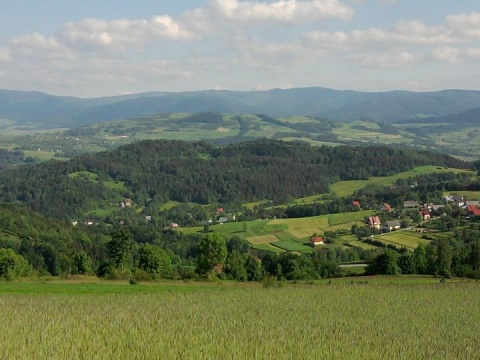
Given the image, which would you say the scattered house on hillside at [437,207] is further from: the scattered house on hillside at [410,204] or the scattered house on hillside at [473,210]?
the scattered house on hillside at [473,210]

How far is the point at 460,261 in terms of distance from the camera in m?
65.8

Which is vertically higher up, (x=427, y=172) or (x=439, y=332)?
(x=439, y=332)

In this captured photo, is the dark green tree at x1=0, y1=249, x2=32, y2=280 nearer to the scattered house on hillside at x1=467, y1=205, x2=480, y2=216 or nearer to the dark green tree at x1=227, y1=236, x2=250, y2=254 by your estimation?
the dark green tree at x1=227, y1=236, x2=250, y2=254

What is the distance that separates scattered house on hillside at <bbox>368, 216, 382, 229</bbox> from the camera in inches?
4331

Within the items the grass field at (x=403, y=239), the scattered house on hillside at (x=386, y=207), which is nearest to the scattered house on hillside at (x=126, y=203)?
the scattered house on hillside at (x=386, y=207)

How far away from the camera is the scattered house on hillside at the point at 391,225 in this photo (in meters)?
108

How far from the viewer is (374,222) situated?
365 feet

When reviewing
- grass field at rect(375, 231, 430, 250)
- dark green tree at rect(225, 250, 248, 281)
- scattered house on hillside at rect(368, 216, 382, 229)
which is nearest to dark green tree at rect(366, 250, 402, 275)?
dark green tree at rect(225, 250, 248, 281)

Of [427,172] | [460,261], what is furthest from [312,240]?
[427,172]

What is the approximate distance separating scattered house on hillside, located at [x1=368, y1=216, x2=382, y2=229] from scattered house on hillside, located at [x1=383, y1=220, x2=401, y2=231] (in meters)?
1.40

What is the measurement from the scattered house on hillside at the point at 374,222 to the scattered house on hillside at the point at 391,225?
1397mm

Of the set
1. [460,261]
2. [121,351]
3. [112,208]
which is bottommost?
[112,208]

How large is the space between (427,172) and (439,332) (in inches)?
6563

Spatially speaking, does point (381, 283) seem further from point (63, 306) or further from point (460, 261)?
point (63, 306)
